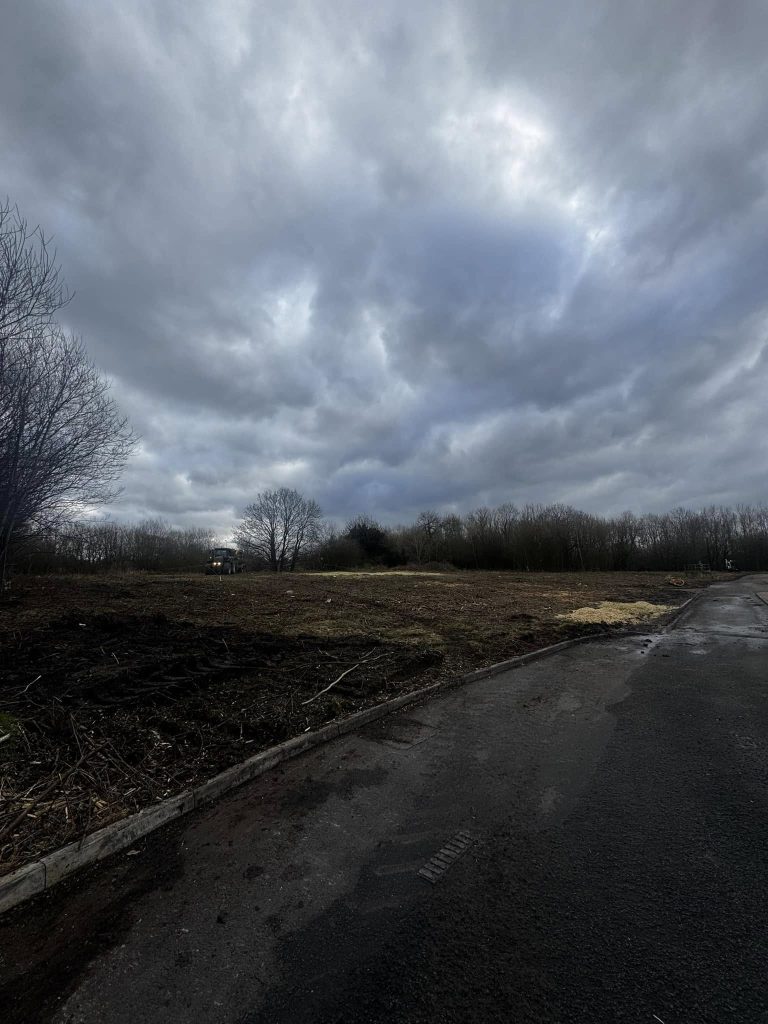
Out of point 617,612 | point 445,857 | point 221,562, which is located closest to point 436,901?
point 445,857

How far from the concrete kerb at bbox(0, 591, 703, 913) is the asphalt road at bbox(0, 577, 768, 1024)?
0.10 metres

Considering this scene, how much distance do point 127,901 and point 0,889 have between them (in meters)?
0.69

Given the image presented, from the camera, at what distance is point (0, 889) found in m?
2.68

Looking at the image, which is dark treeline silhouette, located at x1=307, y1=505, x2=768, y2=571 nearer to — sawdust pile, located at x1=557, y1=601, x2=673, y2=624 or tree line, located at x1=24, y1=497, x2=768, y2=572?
tree line, located at x1=24, y1=497, x2=768, y2=572

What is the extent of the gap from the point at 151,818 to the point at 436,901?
213 centimetres

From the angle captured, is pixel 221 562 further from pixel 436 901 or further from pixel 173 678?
pixel 436 901

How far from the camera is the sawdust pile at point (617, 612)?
13844mm

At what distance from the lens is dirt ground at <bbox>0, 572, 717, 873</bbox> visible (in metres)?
3.79

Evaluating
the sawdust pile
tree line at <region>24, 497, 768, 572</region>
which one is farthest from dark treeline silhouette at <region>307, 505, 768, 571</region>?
the sawdust pile

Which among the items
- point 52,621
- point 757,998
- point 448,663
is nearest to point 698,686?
point 448,663

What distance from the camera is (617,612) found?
15742 millimetres

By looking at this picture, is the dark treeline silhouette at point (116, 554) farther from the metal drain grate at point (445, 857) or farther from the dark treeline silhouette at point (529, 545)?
the metal drain grate at point (445, 857)

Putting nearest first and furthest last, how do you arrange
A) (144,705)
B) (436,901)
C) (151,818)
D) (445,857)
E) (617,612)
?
(436,901) → (445,857) → (151,818) → (144,705) → (617,612)

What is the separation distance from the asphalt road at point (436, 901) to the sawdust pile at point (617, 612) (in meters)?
9.34
